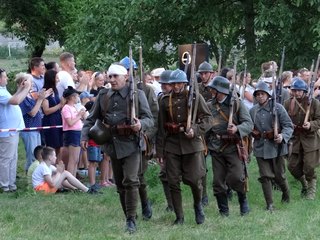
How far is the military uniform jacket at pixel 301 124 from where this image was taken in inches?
488

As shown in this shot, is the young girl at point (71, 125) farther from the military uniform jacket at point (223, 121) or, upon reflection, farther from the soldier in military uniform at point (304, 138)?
the soldier in military uniform at point (304, 138)

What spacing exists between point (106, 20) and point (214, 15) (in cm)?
323

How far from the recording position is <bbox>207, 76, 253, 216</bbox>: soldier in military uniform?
1055 cm

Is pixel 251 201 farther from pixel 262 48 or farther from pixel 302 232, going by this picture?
pixel 262 48

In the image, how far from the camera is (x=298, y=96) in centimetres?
1248

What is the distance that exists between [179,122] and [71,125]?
3.50 m

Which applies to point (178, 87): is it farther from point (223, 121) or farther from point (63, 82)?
point (63, 82)

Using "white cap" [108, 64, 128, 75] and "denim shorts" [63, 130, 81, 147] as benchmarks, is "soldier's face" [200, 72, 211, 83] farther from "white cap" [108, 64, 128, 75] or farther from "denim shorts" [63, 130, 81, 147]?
"white cap" [108, 64, 128, 75]

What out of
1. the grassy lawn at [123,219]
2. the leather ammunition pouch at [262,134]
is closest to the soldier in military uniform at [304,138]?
the grassy lawn at [123,219]

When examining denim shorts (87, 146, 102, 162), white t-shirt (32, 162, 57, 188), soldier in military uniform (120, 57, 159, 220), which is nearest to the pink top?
denim shorts (87, 146, 102, 162)

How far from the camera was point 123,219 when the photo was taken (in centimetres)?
1028

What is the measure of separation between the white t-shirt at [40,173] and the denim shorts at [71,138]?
0.87 meters

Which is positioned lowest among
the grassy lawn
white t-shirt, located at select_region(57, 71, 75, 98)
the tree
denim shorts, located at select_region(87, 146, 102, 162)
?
the grassy lawn

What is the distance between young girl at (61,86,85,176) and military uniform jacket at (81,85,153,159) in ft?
10.7
